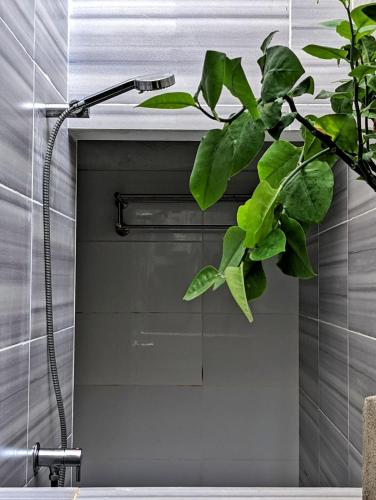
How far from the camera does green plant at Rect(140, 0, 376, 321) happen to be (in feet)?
1.15

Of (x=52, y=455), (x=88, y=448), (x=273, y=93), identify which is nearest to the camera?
(x=273, y=93)

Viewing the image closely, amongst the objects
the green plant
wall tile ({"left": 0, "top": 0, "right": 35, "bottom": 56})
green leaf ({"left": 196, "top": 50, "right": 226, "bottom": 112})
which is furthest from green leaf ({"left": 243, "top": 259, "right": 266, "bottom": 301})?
wall tile ({"left": 0, "top": 0, "right": 35, "bottom": 56})

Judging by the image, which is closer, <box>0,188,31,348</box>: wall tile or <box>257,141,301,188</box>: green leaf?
<box>257,141,301,188</box>: green leaf

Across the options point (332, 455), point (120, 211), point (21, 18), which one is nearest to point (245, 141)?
point (21, 18)

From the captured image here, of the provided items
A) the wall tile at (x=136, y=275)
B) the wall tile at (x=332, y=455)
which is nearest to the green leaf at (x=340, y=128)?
the wall tile at (x=332, y=455)

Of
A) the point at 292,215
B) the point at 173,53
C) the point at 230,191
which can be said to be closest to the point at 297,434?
the point at 230,191

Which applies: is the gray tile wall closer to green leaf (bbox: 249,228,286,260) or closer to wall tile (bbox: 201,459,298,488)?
wall tile (bbox: 201,459,298,488)

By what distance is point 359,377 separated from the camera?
54.1 inches

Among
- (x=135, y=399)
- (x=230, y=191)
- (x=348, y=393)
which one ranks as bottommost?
(x=135, y=399)

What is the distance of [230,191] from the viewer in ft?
7.16

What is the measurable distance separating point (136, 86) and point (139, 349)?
1160 mm

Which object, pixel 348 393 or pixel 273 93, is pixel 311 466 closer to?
pixel 348 393

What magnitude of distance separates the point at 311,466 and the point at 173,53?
1357 millimetres

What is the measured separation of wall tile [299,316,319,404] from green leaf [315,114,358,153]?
1.51m
